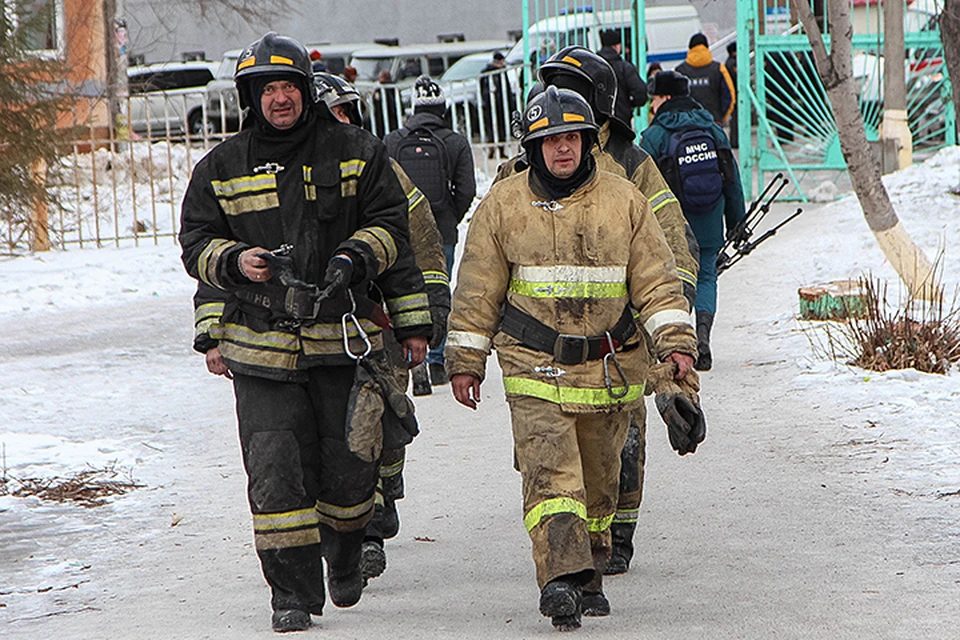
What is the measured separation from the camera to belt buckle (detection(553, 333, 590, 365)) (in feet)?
15.8

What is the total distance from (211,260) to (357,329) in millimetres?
529

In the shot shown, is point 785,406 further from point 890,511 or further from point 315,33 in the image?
point 315,33

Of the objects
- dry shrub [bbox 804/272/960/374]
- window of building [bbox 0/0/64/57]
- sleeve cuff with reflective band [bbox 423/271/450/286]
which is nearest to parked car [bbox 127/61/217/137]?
window of building [bbox 0/0/64/57]

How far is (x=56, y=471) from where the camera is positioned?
7609 millimetres

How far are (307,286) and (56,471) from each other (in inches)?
132

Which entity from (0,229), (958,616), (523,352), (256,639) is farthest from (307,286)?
(0,229)

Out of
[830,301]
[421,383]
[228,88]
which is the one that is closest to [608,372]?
[421,383]

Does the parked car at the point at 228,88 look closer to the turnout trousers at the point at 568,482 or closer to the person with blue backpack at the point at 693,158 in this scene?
the person with blue backpack at the point at 693,158

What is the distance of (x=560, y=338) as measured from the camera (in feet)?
15.8

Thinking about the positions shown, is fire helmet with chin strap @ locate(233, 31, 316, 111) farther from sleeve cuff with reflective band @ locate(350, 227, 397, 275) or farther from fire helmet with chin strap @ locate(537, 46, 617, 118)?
fire helmet with chin strap @ locate(537, 46, 617, 118)

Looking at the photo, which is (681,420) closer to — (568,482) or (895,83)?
(568,482)

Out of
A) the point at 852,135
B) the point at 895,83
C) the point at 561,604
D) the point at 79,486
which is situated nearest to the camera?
the point at 561,604

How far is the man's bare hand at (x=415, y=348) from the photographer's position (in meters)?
5.18

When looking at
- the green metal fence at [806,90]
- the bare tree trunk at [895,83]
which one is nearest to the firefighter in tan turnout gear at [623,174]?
the bare tree trunk at [895,83]
